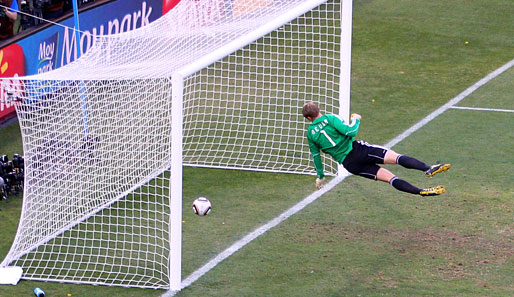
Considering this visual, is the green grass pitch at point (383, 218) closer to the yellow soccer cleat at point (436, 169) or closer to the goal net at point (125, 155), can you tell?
the goal net at point (125, 155)

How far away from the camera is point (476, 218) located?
36.8 feet

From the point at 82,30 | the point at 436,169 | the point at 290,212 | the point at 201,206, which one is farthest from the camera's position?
the point at 82,30

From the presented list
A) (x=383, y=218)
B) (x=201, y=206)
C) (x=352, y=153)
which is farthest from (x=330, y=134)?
(x=201, y=206)

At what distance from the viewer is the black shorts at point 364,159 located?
10.8 metres

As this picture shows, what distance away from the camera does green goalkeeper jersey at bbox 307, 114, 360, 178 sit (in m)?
10.5

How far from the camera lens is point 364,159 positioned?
35.4 ft

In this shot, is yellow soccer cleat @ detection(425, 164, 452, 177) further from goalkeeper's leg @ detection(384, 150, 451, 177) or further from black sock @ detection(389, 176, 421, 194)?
black sock @ detection(389, 176, 421, 194)

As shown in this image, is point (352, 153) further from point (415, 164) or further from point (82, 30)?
point (82, 30)

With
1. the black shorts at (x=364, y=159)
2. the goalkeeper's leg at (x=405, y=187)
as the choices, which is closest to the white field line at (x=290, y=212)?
the black shorts at (x=364, y=159)

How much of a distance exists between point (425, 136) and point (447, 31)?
6039 mm

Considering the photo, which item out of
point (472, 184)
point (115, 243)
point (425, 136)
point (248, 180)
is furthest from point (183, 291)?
point (425, 136)

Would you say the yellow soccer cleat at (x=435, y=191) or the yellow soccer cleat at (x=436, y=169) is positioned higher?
the yellow soccer cleat at (x=436, y=169)

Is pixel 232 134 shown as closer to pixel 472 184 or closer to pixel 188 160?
pixel 188 160

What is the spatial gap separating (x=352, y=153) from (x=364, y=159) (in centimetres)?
16
